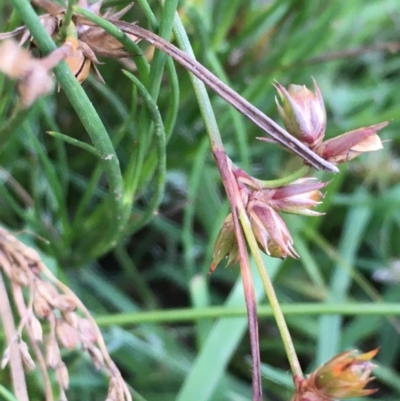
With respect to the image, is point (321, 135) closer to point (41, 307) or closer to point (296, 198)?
point (296, 198)

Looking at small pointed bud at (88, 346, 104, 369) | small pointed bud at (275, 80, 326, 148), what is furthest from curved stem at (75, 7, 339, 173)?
small pointed bud at (88, 346, 104, 369)

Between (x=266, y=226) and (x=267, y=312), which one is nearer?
(x=266, y=226)

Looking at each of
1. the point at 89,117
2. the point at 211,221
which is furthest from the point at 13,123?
the point at 211,221

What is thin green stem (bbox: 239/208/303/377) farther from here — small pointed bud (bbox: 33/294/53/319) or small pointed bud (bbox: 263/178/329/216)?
small pointed bud (bbox: 33/294/53/319)

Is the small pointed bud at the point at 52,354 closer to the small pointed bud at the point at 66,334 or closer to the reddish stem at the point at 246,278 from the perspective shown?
the small pointed bud at the point at 66,334

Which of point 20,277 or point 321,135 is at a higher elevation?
point 321,135

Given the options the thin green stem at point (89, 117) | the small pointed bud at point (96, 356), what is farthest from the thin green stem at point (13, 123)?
the small pointed bud at point (96, 356)

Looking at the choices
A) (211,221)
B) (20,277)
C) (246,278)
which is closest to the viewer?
(246,278)
